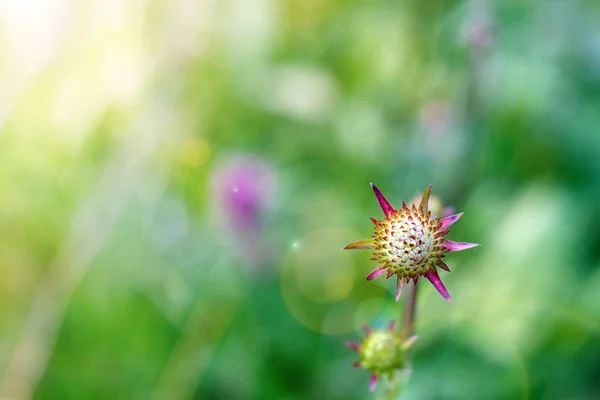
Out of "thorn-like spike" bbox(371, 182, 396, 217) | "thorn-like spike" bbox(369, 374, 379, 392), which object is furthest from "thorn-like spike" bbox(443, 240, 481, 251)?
"thorn-like spike" bbox(369, 374, 379, 392)

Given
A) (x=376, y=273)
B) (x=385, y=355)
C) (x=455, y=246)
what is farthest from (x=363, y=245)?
(x=385, y=355)

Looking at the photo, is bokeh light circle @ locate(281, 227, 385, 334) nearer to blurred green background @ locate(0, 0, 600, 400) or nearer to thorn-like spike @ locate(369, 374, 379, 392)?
blurred green background @ locate(0, 0, 600, 400)

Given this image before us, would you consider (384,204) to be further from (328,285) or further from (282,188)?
(282,188)

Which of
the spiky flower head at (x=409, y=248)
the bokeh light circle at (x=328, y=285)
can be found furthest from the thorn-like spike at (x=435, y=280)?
the bokeh light circle at (x=328, y=285)

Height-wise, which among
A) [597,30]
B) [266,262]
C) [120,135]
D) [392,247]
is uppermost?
[597,30]

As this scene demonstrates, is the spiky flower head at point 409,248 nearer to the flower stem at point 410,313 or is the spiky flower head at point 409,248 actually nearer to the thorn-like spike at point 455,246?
the thorn-like spike at point 455,246

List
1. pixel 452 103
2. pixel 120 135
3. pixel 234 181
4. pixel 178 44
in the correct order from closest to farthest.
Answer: pixel 234 181
pixel 452 103
pixel 120 135
pixel 178 44

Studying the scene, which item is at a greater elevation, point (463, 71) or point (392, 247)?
point (463, 71)

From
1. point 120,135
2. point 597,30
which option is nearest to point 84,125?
point 120,135

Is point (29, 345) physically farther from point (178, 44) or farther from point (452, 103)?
point (452, 103)
